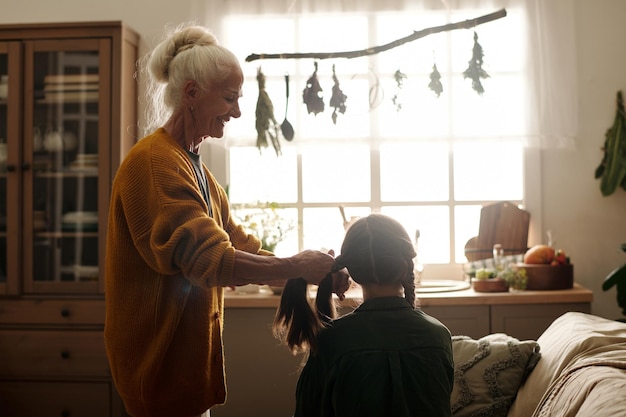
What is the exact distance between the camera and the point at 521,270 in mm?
3297

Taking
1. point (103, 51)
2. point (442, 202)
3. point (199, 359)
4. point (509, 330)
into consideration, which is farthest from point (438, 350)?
point (103, 51)

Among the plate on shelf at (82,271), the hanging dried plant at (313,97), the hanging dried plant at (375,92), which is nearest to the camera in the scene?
the hanging dried plant at (313,97)

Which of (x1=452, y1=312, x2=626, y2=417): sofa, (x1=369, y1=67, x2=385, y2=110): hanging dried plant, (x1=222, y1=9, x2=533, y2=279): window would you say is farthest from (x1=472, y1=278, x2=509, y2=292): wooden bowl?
(x1=369, y1=67, x2=385, y2=110): hanging dried plant

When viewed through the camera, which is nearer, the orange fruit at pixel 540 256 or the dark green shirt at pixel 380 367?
the dark green shirt at pixel 380 367

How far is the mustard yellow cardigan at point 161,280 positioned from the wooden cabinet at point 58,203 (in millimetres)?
1879

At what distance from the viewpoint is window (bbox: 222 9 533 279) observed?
3.71 metres

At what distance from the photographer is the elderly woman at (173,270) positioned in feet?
5.10

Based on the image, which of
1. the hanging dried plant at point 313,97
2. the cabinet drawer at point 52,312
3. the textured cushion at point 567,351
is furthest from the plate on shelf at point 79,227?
the textured cushion at point 567,351

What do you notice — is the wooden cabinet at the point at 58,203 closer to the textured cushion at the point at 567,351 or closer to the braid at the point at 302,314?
the braid at the point at 302,314

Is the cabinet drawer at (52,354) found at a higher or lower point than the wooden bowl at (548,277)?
lower

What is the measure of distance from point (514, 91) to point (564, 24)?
1.33 ft

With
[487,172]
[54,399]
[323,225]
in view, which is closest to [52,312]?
[54,399]

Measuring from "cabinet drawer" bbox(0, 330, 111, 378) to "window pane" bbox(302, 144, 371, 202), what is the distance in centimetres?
131

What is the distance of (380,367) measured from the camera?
164cm
